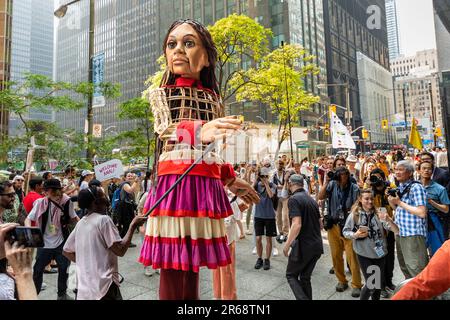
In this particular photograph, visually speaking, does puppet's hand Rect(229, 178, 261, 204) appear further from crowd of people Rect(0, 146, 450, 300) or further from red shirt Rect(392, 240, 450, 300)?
red shirt Rect(392, 240, 450, 300)

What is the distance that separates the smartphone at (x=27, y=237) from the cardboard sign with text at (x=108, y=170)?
345 cm

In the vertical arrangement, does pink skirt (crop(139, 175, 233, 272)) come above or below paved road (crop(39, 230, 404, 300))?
above

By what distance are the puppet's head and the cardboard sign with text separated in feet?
9.79

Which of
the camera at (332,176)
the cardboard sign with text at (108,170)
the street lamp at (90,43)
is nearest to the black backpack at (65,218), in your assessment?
the cardboard sign with text at (108,170)

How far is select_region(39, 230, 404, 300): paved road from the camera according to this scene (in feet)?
12.0

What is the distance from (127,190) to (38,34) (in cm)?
2201

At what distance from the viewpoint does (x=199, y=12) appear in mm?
23031

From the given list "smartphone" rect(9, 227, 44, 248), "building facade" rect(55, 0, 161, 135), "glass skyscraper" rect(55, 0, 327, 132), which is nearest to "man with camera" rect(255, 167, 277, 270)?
"smartphone" rect(9, 227, 44, 248)

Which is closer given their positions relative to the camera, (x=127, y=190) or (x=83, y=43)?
(x=127, y=190)

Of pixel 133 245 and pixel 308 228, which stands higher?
pixel 308 228

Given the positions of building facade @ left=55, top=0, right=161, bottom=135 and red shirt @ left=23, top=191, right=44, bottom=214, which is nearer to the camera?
red shirt @ left=23, top=191, right=44, bottom=214
